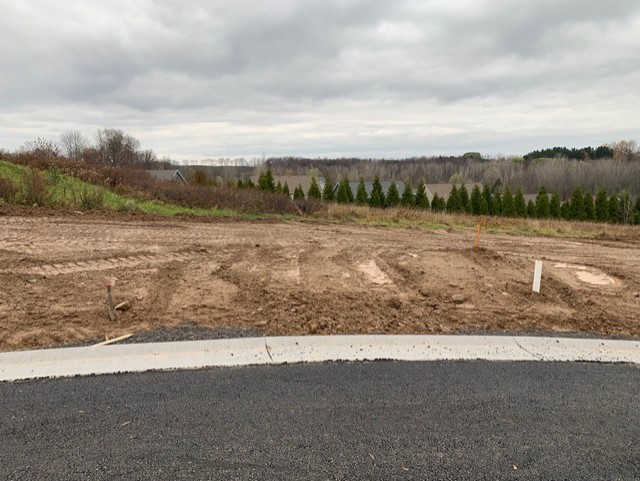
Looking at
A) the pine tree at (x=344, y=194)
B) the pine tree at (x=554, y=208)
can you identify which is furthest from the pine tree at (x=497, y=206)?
the pine tree at (x=344, y=194)

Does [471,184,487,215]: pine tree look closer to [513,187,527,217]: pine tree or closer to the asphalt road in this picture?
[513,187,527,217]: pine tree

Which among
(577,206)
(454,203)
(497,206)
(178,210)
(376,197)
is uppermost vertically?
(178,210)

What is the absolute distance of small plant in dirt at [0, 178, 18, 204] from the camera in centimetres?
1484

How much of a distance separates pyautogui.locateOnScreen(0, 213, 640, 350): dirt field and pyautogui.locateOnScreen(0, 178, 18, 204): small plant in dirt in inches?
171

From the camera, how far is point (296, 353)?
420cm

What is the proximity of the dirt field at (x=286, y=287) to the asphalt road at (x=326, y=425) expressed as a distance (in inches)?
49.6

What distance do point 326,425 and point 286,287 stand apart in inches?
152

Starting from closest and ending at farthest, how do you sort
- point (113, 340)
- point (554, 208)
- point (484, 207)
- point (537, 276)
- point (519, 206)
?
point (113, 340)
point (537, 276)
point (554, 208)
point (519, 206)
point (484, 207)

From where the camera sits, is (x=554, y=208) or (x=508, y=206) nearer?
(x=554, y=208)

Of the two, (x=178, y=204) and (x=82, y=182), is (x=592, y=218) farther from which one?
(x=82, y=182)

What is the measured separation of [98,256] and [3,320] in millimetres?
3460

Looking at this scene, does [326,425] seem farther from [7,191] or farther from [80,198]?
Result: [7,191]

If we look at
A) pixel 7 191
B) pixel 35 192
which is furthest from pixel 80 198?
pixel 7 191

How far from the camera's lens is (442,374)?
385cm
